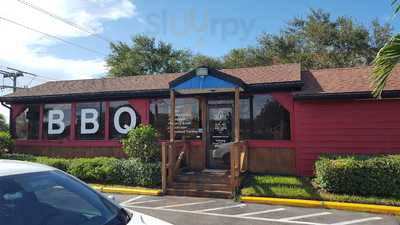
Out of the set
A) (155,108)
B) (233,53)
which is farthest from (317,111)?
(233,53)

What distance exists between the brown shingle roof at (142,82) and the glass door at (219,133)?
1291 millimetres

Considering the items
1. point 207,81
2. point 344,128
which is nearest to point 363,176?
point 344,128

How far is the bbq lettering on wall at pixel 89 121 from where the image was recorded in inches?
543

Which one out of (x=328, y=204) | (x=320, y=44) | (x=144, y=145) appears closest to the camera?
(x=328, y=204)

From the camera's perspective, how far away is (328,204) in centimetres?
858

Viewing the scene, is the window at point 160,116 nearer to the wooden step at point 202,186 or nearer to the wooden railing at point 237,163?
the wooden step at point 202,186

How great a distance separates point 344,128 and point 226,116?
3909mm

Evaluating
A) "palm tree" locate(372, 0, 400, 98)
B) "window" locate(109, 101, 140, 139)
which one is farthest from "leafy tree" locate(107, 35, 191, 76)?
"palm tree" locate(372, 0, 400, 98)

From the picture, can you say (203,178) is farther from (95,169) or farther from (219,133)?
(95,169)

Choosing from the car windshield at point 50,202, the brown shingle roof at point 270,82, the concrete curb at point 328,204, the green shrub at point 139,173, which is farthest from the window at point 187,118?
the car windshield at point 50,202

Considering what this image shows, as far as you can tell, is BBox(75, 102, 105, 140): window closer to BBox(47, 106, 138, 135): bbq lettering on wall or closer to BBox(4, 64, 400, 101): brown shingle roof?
BBox(47, 106, 138, 135): bbq lettering on wall

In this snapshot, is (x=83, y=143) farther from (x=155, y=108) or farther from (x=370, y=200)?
(x=370, y=200)

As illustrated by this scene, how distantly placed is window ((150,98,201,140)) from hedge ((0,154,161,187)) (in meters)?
2.09

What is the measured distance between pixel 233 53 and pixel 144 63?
934 cm
